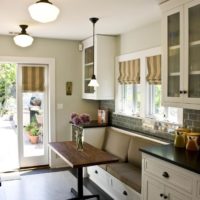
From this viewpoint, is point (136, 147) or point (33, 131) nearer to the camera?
point (136, 147)

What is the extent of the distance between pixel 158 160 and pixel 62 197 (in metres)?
1.86

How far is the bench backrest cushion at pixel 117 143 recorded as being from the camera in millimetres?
4168

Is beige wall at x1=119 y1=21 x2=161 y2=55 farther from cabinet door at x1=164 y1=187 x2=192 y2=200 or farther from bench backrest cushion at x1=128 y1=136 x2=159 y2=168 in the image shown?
cabinet door at x1=164 y1=187 x2=192 y2=200

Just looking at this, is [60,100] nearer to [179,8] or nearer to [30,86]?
[30,86]

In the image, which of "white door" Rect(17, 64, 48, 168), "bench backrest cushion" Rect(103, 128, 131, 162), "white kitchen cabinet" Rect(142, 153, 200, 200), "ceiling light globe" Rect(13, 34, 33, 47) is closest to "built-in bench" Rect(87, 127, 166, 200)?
"bench backrest cushion" Rect(103, 128, 131, 162)

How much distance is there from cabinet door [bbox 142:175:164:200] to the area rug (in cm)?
147

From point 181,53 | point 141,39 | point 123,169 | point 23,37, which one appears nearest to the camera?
point 181,53

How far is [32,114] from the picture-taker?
17.5 feet

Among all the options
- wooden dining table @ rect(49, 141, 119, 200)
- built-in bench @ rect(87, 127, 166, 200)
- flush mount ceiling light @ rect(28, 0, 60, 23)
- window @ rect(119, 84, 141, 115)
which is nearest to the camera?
flush mount ceiling light @ rect(28, 0, 60, 23)

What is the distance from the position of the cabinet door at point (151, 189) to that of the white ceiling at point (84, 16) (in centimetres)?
187

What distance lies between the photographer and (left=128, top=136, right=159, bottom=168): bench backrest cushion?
3.76m

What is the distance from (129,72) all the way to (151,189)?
2224 mm

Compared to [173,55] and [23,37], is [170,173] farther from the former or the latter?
[23,37]

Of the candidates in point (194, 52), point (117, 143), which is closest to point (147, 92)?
point (117, 143)
